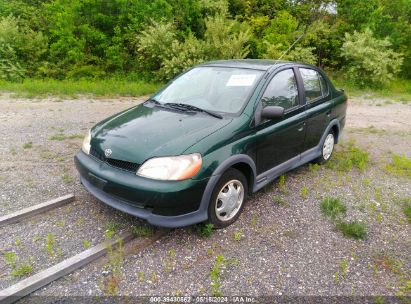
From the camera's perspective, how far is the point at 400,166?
541cm

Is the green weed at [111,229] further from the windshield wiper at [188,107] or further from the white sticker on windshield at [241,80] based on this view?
the white sticker on windshield at [241,80]

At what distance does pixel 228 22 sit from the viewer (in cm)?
1224

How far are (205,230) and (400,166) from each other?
3.75 m

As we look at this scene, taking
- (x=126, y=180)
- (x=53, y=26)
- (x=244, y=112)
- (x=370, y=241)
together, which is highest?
(x=53, y=26)

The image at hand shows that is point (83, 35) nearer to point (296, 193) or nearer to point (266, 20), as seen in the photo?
point (266, 20)

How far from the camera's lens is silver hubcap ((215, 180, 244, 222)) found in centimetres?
344

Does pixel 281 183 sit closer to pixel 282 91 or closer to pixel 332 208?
pixel 332 208

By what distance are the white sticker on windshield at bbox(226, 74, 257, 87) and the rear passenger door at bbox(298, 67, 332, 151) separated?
3.08 ft

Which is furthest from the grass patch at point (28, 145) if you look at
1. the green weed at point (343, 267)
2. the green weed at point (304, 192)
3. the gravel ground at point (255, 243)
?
the green weed at point (343, 267)

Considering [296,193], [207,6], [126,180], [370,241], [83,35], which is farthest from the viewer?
[207,6]

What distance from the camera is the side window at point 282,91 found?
3945 millimetres

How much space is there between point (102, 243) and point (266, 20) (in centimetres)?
1231

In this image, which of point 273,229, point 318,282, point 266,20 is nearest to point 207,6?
point 266,20

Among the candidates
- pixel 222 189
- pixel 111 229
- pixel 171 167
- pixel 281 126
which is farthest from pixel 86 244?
pixel 281 126
